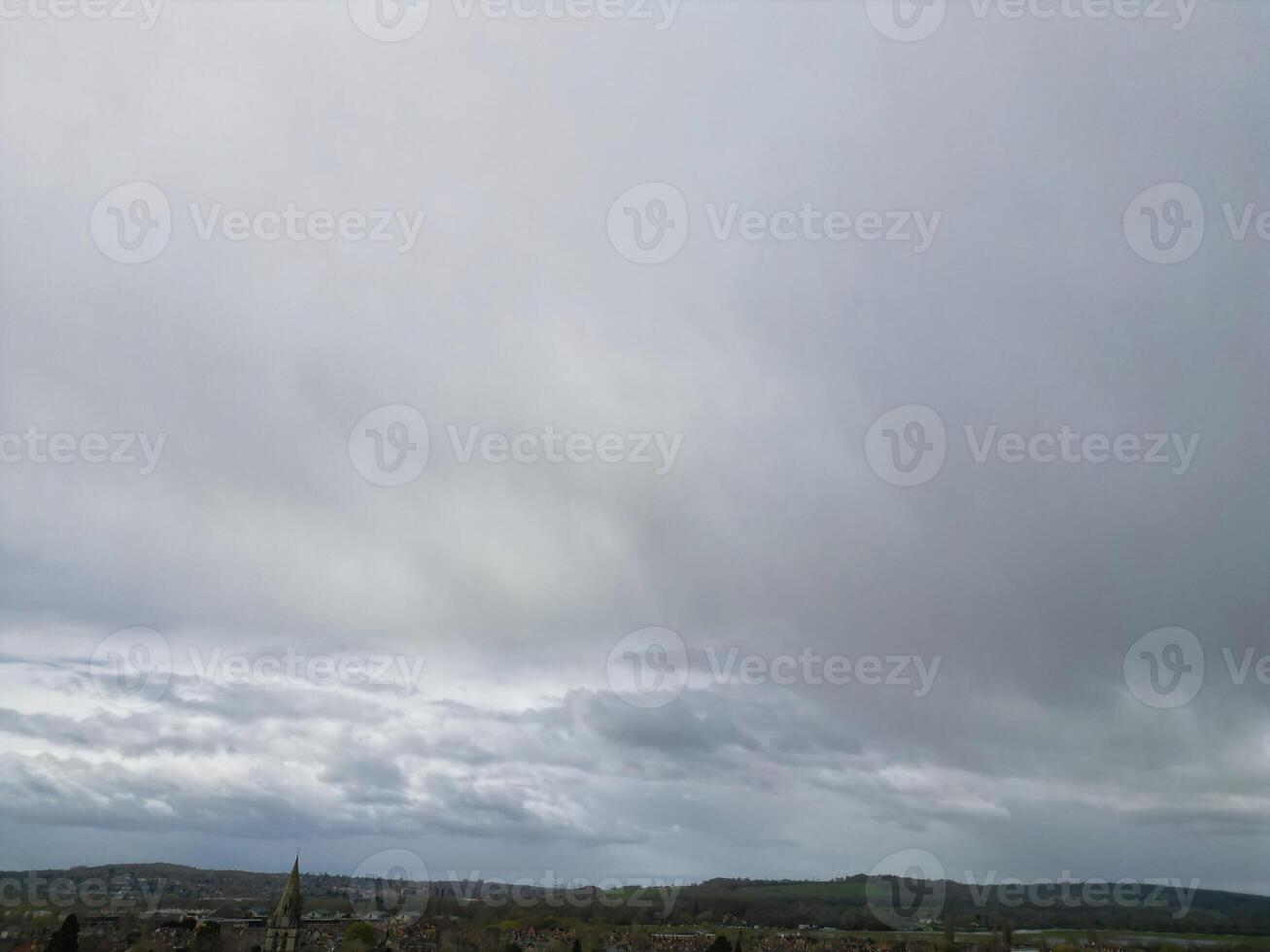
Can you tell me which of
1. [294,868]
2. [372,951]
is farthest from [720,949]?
[294,868]

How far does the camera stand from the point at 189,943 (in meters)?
197

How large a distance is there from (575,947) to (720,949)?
3004cm

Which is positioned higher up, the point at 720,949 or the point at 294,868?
the point at 294,868

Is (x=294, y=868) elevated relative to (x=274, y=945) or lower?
elevated

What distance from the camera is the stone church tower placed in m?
187

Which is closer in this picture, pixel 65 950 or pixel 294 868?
pixel 65 950

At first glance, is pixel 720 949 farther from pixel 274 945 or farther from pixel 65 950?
pixel 65 950

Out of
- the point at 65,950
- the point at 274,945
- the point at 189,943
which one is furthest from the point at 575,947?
the point at 65,950

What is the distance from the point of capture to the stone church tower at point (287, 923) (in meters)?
187

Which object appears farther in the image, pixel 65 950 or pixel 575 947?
pixel 575 947

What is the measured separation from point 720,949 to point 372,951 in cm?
7015

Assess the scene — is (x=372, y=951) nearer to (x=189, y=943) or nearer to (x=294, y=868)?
(x=294, y=868)

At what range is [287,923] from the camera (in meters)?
189

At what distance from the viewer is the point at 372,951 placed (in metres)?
194
